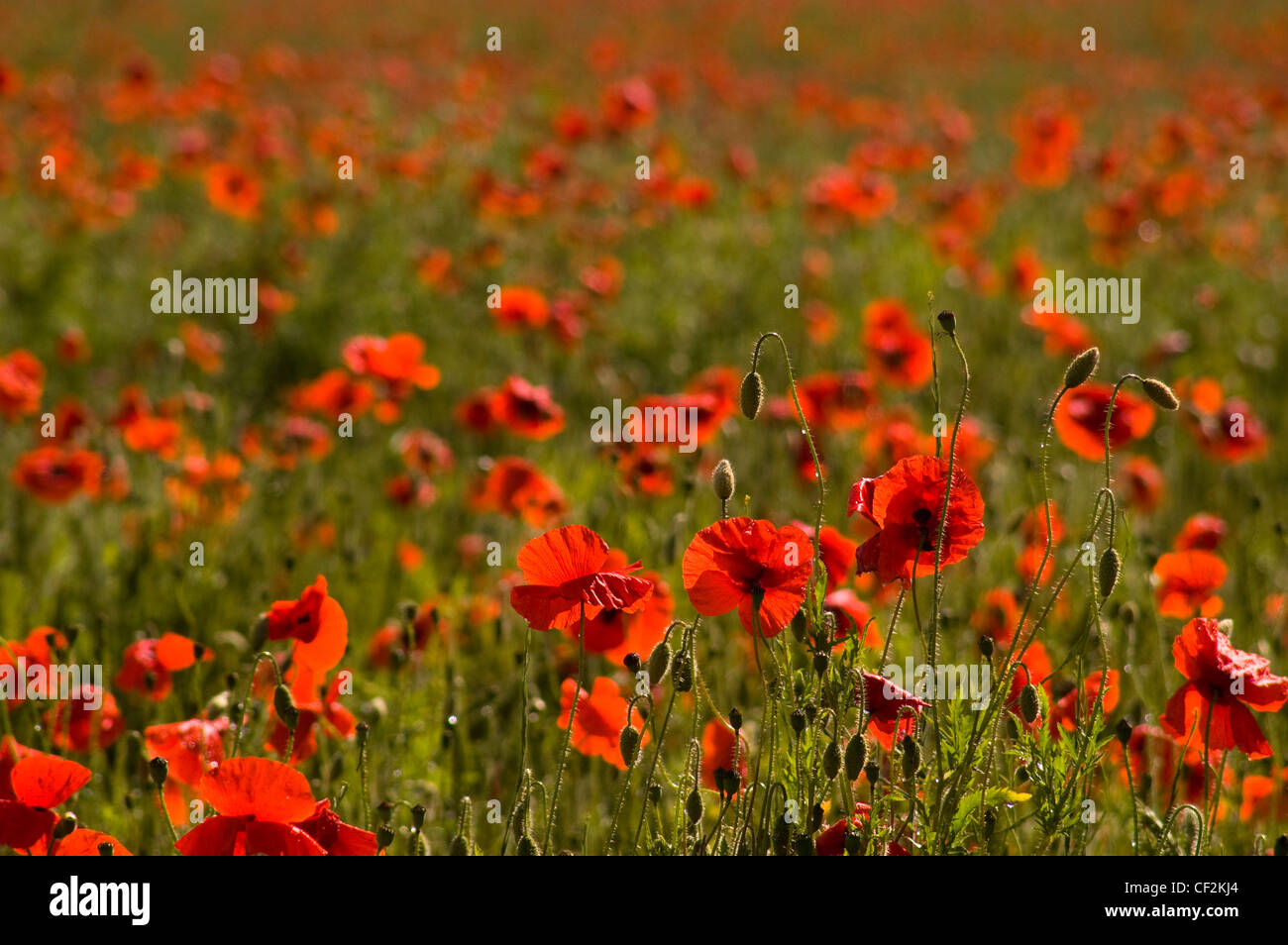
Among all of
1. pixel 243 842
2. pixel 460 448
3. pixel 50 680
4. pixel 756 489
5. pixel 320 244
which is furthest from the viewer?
pixel 320 244

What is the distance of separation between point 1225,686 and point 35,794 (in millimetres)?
1640

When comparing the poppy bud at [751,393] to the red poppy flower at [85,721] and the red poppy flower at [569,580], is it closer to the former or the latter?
the red poppy flower at [569,580]

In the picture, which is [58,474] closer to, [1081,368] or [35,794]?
[35,794]

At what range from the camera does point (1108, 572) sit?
1829mm

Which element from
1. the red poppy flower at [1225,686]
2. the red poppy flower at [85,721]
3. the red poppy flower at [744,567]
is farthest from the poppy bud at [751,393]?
the red poppy flower at [85,721]

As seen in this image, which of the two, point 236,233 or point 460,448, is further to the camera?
point 236,233

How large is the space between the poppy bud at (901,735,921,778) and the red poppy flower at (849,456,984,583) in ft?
0.71

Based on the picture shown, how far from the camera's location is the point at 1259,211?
7969mm

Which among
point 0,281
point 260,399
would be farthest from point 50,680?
point 0,281

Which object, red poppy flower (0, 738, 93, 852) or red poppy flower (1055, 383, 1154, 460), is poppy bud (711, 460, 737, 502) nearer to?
red poppy flower (0, 738, 93, 852)

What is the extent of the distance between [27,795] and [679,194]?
4.65 m

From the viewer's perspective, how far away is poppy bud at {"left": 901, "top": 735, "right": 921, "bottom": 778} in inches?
67.3

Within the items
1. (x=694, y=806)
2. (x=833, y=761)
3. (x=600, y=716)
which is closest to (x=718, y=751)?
(x=600, y=716)
